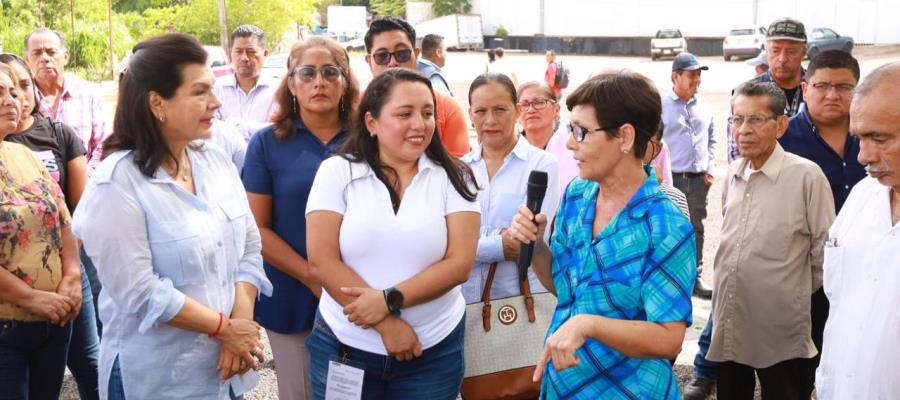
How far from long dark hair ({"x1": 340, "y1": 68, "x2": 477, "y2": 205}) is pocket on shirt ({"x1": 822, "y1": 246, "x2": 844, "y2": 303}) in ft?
4.02

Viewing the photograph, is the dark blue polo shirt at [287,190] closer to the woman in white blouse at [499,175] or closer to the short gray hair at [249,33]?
the woman in white blouse at [499,175]

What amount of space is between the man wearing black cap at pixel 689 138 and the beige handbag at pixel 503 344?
4.08 metres

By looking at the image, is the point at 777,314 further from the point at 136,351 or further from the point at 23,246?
the point at 23,246

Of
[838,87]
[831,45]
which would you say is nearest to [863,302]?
[838,87]

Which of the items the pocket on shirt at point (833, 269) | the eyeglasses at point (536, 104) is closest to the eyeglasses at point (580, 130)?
the pocket on shirt at point (833, 269)

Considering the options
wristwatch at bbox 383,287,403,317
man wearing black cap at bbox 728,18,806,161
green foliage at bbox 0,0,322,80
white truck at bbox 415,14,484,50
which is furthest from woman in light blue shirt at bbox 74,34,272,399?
white truck at bbox 415,14,484,50

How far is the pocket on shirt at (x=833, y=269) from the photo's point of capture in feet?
8.30

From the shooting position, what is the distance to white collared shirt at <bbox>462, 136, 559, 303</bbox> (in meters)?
3.61

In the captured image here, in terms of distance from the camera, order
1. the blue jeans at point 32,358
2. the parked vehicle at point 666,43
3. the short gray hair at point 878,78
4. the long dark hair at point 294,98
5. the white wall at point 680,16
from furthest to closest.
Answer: the white wall at point 680,16, the parked vehicle at point 666,43, the long dark hair at point 294,98, the blue jeans at point 32,358, the short gray hair at point 878,78

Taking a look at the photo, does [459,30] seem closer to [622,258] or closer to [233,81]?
[233,81]

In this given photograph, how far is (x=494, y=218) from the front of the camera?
3.73 m

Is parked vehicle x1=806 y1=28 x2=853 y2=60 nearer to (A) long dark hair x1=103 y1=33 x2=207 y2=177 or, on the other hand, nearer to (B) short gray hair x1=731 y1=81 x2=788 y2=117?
(B) short gray hair x1=731 y1=81 x2=788 y2=117

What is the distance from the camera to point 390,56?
4.89 meters

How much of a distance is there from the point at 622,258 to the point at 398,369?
0.99 metres
